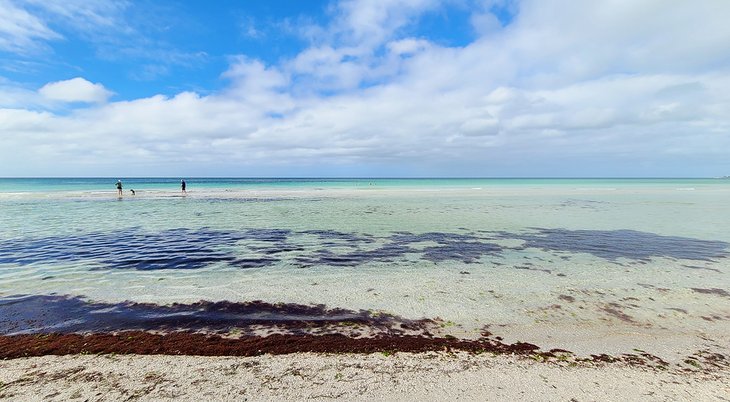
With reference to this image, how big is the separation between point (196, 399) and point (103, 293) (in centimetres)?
667

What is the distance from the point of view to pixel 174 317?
7902 mm

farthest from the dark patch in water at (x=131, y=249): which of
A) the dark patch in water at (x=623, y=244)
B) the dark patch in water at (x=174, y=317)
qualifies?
the dark patch in water at (x=623, y=244)

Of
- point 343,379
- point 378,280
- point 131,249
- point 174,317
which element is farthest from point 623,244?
point 131,249

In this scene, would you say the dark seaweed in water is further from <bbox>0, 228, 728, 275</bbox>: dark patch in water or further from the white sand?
the white sand

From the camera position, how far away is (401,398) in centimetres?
491

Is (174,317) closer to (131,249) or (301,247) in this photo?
(301,247)

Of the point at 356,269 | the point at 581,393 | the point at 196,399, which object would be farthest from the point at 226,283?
the point at 581,393

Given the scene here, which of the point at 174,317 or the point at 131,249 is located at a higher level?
the point at 131,249

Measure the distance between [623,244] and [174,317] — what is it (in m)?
18.7

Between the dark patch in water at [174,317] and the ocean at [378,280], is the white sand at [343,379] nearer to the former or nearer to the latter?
the ocean at [378,280]

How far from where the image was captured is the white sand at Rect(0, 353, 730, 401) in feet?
16.2

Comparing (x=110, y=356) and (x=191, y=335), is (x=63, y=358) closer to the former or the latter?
(x=110, y=356)

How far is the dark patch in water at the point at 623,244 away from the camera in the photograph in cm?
1437

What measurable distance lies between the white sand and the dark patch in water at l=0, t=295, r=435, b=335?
4.72ft
